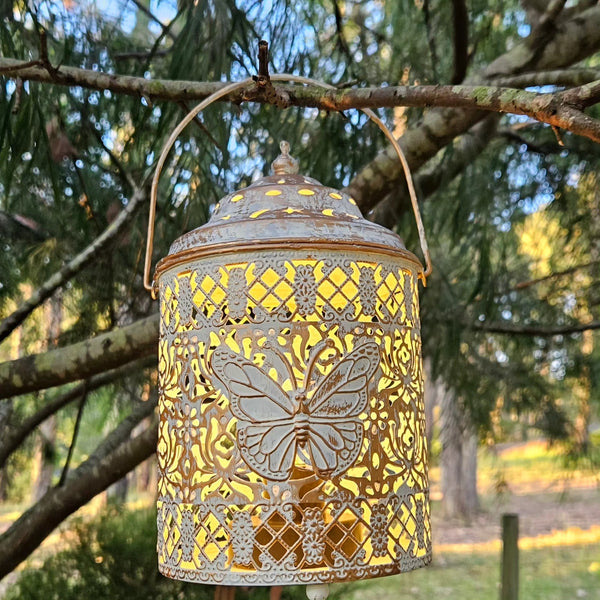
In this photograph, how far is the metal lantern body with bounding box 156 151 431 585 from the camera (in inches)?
29.0

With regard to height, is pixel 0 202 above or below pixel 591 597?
above

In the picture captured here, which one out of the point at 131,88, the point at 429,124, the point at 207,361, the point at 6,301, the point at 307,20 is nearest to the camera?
the point at 207,361

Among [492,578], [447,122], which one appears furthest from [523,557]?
[447,122]

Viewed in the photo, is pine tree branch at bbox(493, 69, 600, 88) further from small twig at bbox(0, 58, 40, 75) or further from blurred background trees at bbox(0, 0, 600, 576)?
small twig at bbox(0, 58, 40, 75)

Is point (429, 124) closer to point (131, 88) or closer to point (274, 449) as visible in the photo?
point (131, 88)

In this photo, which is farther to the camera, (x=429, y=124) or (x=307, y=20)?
(x=307, y=20)

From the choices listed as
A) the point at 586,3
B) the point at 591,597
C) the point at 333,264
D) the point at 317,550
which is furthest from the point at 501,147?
the point at 591,597

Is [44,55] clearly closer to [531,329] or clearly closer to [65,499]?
[65,499]

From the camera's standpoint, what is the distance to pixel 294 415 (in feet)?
2.42

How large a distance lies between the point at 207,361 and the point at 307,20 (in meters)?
1.15

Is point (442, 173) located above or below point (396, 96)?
above

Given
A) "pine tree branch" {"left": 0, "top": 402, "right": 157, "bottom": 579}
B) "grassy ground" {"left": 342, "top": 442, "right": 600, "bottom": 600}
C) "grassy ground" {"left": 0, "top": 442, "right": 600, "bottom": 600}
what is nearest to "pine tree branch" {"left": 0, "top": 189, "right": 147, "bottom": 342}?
"pine tree branch" {"left": 0, "top": 402, "right": 157, "bottom": 579}

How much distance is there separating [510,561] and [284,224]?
2.13m

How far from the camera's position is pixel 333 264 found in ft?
2.55
